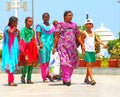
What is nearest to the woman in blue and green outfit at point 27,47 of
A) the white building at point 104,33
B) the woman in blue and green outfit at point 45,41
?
the woman in blue and green outfit at point 45,41

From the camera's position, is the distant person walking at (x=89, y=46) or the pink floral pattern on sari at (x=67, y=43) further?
the distant person walking at (x=89, y=46)

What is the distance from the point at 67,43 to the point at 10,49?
1.24m

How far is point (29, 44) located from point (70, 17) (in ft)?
4.42

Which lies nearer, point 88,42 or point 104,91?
point 104,91

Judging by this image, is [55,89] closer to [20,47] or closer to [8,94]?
[8,94]

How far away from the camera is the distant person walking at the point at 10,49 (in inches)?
470

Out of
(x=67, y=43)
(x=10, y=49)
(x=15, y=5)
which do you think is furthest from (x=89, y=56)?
(x=15, y=5)

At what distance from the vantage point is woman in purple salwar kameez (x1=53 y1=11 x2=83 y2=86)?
38.7 ft

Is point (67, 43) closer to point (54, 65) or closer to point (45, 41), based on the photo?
point (45, 41)

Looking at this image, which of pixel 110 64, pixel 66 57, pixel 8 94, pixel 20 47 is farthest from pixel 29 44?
pixel 110 64

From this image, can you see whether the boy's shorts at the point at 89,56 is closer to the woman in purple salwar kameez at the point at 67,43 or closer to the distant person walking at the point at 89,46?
the distant person walking at the point at 89,46

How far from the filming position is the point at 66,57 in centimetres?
1181

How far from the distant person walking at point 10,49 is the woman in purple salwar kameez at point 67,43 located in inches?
35.8

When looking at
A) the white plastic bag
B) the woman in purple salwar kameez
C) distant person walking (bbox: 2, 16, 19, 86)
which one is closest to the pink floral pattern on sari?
the woman in purple salwar kameez
